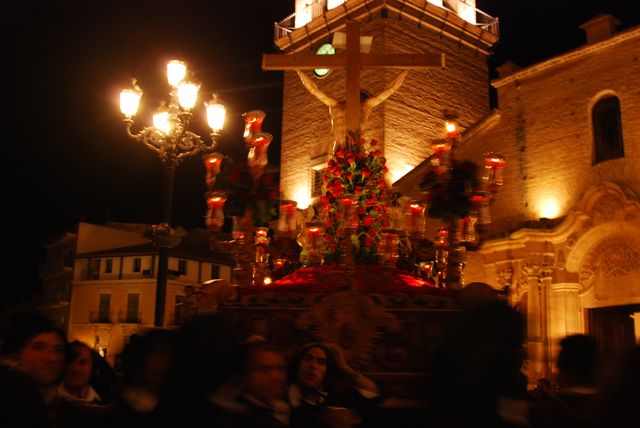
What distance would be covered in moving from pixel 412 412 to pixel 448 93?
2107 centimetres

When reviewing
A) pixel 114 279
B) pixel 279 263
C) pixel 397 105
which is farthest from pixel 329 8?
pixel 114 279

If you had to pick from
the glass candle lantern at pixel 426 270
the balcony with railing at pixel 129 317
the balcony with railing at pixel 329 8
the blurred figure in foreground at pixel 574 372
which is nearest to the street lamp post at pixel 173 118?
the glass candle lantern at pixel 426 270

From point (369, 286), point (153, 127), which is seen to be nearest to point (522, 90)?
point (153, 127)

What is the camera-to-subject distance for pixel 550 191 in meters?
18.6

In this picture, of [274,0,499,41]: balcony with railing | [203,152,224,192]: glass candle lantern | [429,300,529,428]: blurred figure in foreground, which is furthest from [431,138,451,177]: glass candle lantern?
[274,0,499,41]: balcony with railing

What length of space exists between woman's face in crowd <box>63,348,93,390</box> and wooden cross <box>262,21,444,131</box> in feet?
22.0

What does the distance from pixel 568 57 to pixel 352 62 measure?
977 centimetres

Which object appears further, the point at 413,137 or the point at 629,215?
the point at 413,137

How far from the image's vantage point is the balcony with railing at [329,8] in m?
26.6

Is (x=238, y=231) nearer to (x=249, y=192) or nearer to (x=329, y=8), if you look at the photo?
(x=249, y=192)

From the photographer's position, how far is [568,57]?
18.9 m

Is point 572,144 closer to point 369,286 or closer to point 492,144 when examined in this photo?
point 492,144

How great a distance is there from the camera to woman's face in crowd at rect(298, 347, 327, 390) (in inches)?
197

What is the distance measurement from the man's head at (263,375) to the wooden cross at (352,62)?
7584 millimetres
